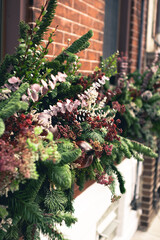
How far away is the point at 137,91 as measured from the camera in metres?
3.08

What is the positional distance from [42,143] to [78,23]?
1.60 m

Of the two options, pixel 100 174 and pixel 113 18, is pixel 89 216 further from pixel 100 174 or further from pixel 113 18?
pixel 113 18

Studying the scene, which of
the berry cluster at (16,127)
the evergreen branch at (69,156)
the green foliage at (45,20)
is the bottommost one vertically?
the evergreen branch at (69,156)

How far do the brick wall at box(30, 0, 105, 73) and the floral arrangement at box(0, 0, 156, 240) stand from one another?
0.49m

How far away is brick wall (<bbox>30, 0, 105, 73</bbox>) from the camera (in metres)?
2.27

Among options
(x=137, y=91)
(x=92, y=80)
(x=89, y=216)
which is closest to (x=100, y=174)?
(x=92, y=80)

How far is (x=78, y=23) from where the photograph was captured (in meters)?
2.61

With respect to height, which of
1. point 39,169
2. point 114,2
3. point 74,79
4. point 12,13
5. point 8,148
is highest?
point 114,2

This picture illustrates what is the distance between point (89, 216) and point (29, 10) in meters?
1.62

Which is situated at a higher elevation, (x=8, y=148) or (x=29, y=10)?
(x=29, y=10)

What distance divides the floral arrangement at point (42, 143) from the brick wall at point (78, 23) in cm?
49

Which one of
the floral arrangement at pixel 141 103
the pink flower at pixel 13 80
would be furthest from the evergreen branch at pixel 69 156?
the floral arrangement at pixel 141 103

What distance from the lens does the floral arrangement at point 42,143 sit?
43.3 inches

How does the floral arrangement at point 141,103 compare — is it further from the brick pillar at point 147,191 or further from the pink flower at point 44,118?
the brick pillar at point 147,191
